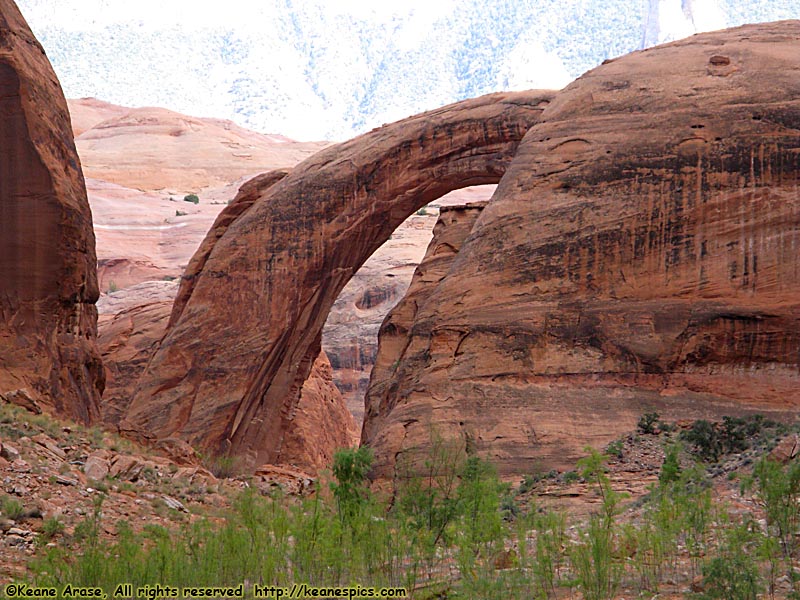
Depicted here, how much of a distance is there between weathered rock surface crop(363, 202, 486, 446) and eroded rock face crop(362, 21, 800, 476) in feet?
14.1

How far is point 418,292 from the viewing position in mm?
23078

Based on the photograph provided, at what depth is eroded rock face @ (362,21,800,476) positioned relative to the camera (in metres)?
16.3

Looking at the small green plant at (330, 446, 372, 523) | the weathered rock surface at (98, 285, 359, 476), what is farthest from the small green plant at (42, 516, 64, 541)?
the weathered rock surface at (98, 285, 359, 476)

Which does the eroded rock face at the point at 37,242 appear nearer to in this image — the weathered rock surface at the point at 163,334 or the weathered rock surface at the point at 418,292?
the weathered rock surface at the point at 418,292

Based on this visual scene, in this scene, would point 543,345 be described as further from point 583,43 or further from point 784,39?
point 583,43

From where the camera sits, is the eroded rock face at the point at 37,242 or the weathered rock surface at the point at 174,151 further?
the weathered rock surface at the point at 174,151

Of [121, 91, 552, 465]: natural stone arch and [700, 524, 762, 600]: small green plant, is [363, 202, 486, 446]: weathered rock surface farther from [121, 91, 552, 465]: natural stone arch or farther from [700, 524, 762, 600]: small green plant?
[700, 524, 762, 600]: small green plant

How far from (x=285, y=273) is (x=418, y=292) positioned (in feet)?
8.77

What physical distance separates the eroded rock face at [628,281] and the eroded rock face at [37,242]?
4796 millimetres

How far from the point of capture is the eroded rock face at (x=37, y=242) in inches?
712

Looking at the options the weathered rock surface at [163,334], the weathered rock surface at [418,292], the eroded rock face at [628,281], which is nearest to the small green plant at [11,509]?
A: the eroded rock face at [628,281]

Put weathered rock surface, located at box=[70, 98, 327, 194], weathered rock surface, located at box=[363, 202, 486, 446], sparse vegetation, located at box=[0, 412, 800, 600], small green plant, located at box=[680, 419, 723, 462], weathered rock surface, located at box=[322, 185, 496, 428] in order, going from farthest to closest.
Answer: weathered rock surface, located at box=[70, 98, 327, 194] < weathered rock surface, located at box=[322, 185, 496, 428] < weathered rock surface, located at box=[363, 202, 486, 446] < small green plant, located at box=[680, 419, 723, 462] < sparse vegetation, located at box=[0, 412, 800, 600]

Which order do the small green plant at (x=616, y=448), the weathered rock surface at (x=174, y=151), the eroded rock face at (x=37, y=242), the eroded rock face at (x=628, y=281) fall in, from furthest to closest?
the weathered rock surface at (x=174, y=151)
the eroded rock face at (x=37, y=242)
the eroded rock face at (x=628, y=281)
the small green plant at (x=616, y=448)

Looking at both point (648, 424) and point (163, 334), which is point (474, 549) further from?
point (163, 334)
